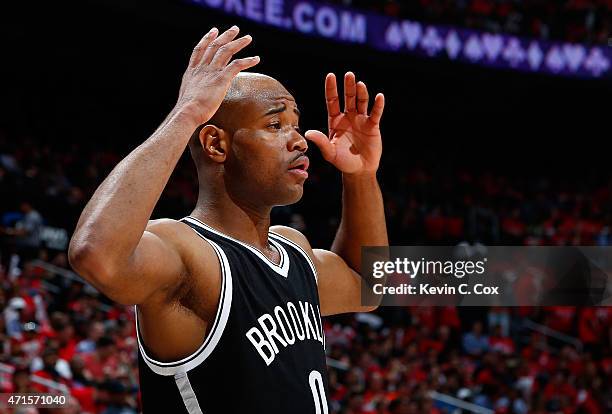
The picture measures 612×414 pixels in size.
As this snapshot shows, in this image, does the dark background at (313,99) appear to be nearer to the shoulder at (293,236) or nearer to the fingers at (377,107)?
the shoulder at (293,236)

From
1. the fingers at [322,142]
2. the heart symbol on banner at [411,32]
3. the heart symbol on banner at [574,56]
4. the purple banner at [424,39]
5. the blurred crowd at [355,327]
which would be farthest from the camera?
the heart symbol on banner at [574,56]

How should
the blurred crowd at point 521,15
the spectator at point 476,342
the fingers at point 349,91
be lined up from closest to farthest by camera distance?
the fingers at point 349,91 → the spectator at point 476,342 → the blurred crowd at point 521,15

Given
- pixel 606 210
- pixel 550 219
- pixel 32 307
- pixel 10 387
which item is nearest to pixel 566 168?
pixel 606 210

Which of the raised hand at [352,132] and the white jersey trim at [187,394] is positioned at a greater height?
the raised hand at [352,132]

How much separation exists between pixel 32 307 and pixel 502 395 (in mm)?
4590

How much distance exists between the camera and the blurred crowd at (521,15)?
14.5 meters

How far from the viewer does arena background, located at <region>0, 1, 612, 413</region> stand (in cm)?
772

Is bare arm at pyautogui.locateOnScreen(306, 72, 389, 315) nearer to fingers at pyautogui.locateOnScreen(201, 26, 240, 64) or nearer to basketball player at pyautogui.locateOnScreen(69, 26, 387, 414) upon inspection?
basketball player at pyautogui.locateOnScreen(69, 26, 387, 414)

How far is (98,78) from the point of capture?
46.6 feet

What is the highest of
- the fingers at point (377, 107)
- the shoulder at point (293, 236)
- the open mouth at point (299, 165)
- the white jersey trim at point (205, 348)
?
the fingers at point (377, 107)

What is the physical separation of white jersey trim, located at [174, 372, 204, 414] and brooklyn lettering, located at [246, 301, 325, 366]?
0.17 metres

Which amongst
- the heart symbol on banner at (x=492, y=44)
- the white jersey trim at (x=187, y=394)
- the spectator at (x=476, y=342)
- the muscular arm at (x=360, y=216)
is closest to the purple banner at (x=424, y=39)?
the heart symbol on banner at (x=492, y=44)

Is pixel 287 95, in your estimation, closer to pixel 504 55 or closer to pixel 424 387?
pixel 424 387

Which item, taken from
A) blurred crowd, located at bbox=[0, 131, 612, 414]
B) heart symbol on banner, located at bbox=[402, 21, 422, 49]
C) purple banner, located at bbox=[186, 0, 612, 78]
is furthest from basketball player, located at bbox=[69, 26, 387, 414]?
heart symbol on banner, located at bbox=[402, 21, 422, 49]
